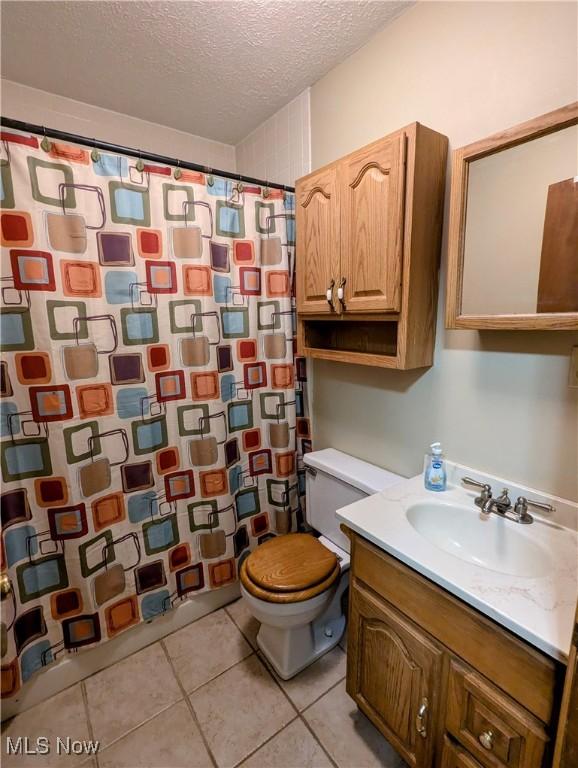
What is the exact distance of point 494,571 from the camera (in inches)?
33.6

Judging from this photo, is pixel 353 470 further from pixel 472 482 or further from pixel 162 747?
pixel 162 747

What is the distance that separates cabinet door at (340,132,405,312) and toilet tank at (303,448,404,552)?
678 mm

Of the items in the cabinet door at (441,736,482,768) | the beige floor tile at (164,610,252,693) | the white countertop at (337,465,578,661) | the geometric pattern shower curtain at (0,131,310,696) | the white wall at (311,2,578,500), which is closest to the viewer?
the white countertop at (337,465,578,661)

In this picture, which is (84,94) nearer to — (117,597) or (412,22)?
(412,22)

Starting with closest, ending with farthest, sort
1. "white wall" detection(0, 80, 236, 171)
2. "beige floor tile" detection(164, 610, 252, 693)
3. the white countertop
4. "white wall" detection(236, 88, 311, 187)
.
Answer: the white countertop → "beige floor tile" detection(164, 610, 252, 693) → "white wall" detection(0, 80, 236, 171) → "white wall" detection(236, 88, 311, 187)

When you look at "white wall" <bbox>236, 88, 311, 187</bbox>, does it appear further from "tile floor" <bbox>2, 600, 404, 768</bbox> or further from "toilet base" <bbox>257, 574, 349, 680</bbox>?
"tile floor" <bbox>2, 600, 404, 768</bbox>

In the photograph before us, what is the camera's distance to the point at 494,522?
3.50 feet

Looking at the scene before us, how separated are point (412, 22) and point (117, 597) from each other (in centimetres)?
242

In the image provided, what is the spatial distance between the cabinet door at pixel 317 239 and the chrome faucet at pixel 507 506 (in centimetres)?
83

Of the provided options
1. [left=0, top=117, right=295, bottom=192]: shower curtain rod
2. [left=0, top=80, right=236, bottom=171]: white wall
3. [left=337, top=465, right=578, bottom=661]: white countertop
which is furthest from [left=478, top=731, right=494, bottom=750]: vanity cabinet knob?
[left=0, top=80, right=236, bottom=171]: white wall

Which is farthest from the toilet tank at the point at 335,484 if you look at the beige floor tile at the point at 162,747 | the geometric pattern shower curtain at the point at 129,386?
the beige floor tile at the point at 162,747

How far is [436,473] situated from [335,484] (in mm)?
491

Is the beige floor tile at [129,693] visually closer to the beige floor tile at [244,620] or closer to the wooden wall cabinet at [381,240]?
the beige floor tile at [244,620]

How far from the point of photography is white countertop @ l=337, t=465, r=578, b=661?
2.28ft
